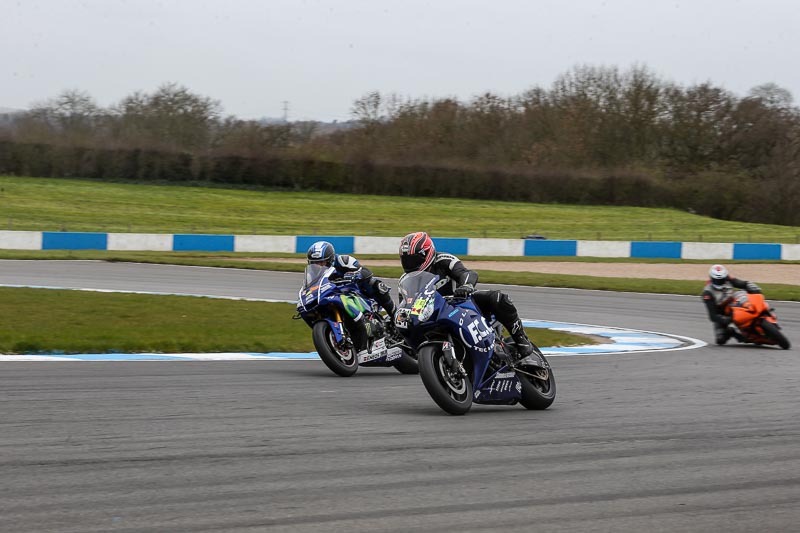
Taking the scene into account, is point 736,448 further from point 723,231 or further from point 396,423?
point 723,231

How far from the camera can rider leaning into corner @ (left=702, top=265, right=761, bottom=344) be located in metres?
14.9

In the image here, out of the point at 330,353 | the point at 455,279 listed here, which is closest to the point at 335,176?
the point at 330,353

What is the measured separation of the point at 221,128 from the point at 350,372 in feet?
162

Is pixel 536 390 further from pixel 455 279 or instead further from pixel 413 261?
pixel 413 261

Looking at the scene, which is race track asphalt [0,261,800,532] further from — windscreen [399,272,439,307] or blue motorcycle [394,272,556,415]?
windscreen [399,272,439,307]

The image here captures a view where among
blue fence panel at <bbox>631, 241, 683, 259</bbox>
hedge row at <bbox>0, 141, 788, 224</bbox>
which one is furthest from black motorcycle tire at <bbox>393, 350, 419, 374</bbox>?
hedge row at <bbox>0, 141, 788, 224</bbox>

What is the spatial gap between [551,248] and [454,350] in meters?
28.6

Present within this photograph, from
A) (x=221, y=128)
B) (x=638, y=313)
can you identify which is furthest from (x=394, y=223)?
(x=638, y=313)

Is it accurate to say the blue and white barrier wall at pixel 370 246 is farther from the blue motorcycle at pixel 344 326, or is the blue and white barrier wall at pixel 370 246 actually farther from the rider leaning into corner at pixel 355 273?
the blue motorcycle at pixel 344 326

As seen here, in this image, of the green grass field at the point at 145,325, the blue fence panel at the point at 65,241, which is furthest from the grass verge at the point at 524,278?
the green grass field at the point at 145,325

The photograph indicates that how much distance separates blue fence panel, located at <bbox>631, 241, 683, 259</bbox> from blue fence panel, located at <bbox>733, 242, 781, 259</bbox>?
1922 mm

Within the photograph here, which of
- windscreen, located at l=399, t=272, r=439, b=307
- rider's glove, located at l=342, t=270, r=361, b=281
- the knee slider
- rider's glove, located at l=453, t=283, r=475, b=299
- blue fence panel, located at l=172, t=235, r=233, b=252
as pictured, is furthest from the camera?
blue fence panel, located at l=172, t=235, r=233, b=252

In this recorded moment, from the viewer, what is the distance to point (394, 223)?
45.6m

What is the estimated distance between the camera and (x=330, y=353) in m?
10.1
